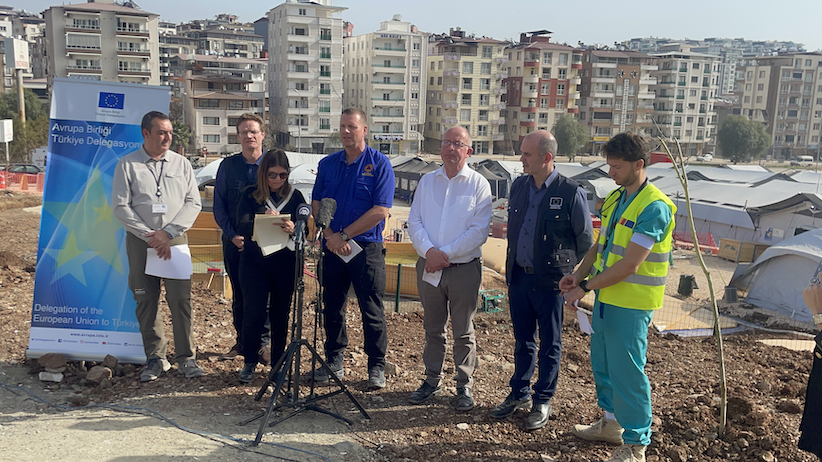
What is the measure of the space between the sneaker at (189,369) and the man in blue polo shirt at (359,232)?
0.84 metres

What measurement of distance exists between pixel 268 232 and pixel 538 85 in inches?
2514

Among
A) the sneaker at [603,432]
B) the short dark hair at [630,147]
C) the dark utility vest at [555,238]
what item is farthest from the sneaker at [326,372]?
the short dark hair at [630,147]

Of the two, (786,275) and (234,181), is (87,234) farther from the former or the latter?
(786,275)

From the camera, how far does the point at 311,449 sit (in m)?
3.47

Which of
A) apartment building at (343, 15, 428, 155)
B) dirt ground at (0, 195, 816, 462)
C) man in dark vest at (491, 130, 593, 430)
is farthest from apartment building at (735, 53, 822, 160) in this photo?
man in dark vest at (491, 130, 593, 430)

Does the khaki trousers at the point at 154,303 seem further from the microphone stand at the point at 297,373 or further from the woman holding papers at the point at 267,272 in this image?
the microphone stand at the point at 297,373

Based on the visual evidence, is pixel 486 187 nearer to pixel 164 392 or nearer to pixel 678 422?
pixel 678 422

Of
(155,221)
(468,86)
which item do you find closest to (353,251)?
(155,221)

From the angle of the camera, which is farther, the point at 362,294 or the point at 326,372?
the point at 326,372

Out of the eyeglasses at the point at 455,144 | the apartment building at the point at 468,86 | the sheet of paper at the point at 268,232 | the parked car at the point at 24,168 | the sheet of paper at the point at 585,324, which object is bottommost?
the parked car at the point at 24,168

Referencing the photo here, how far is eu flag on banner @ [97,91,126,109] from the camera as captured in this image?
470 centimetres

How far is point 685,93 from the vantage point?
2906 inches

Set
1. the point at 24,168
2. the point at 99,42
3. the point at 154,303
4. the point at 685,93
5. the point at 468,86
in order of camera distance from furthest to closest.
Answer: the point at 685,93 → the point at 468,86 → the point at 99,42 → the point at 24,168 → the point at 154,303

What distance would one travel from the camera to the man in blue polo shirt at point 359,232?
432cm
